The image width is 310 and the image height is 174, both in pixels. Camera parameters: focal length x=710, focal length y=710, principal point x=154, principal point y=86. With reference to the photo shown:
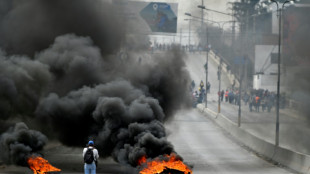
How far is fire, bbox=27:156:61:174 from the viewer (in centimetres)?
2366

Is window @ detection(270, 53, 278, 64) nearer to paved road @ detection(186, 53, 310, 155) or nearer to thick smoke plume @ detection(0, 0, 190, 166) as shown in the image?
paved road @ detection(186, 53, 310, 155)

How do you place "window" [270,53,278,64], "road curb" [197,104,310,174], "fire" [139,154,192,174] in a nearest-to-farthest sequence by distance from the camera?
"fire" [139,154,192,174] < "road curb" [197,104,310,174] < "window" [270,53,278,64]

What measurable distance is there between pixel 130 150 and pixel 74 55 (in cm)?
907

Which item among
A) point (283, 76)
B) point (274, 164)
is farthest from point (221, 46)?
point (274, 164)

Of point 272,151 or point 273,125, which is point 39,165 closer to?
point 272,151

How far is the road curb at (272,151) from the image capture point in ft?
105

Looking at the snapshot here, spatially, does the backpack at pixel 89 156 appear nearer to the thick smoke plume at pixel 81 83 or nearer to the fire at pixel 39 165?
the thick smoke plume at pixel 81 83

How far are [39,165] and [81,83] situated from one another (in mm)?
7606

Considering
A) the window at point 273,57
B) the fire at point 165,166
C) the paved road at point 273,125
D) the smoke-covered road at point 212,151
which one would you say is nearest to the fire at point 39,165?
the fire at point 165,166

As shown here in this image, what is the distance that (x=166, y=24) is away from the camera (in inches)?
2331

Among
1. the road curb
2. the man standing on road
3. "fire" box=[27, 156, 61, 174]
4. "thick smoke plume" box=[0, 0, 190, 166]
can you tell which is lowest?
the road curb

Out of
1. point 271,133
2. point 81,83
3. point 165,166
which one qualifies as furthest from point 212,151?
point 165,166

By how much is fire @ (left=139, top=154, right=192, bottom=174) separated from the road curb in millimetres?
10932

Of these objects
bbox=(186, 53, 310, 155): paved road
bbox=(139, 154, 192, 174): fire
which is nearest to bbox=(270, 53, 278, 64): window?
bbox=(186, 53, 310, 155): paved road
